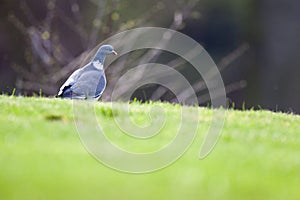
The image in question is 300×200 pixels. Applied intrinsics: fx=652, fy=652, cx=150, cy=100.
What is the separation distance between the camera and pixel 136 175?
5.20m

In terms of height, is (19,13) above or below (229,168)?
above

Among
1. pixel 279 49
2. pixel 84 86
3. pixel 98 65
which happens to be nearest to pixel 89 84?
pixel 84 86

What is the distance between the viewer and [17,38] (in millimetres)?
18406

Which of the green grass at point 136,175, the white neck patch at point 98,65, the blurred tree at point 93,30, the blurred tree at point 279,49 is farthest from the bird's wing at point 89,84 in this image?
the blurred tree at point 279,49

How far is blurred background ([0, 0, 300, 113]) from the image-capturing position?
52.5 ft

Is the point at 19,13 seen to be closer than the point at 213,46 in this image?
Yes

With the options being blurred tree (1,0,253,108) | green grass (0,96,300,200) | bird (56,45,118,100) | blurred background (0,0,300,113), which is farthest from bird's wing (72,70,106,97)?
blurred background (0,0,300,113)

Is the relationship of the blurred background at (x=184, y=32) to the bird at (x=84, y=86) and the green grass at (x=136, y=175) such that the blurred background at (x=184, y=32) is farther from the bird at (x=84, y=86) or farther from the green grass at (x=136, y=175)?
the green grass at (x=136, y=175)

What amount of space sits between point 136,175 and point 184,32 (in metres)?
14.1

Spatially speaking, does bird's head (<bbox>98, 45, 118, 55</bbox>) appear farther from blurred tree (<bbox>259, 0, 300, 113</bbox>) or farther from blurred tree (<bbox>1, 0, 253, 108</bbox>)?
blurred tree (<bbox>259, 0, 300, 113</bbox>)

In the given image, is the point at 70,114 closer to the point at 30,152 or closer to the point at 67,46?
the point at 30,152

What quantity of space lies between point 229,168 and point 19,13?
43.4 ft

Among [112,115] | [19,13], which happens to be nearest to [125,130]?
[112,115]

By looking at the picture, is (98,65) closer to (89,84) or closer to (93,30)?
(89,84)
